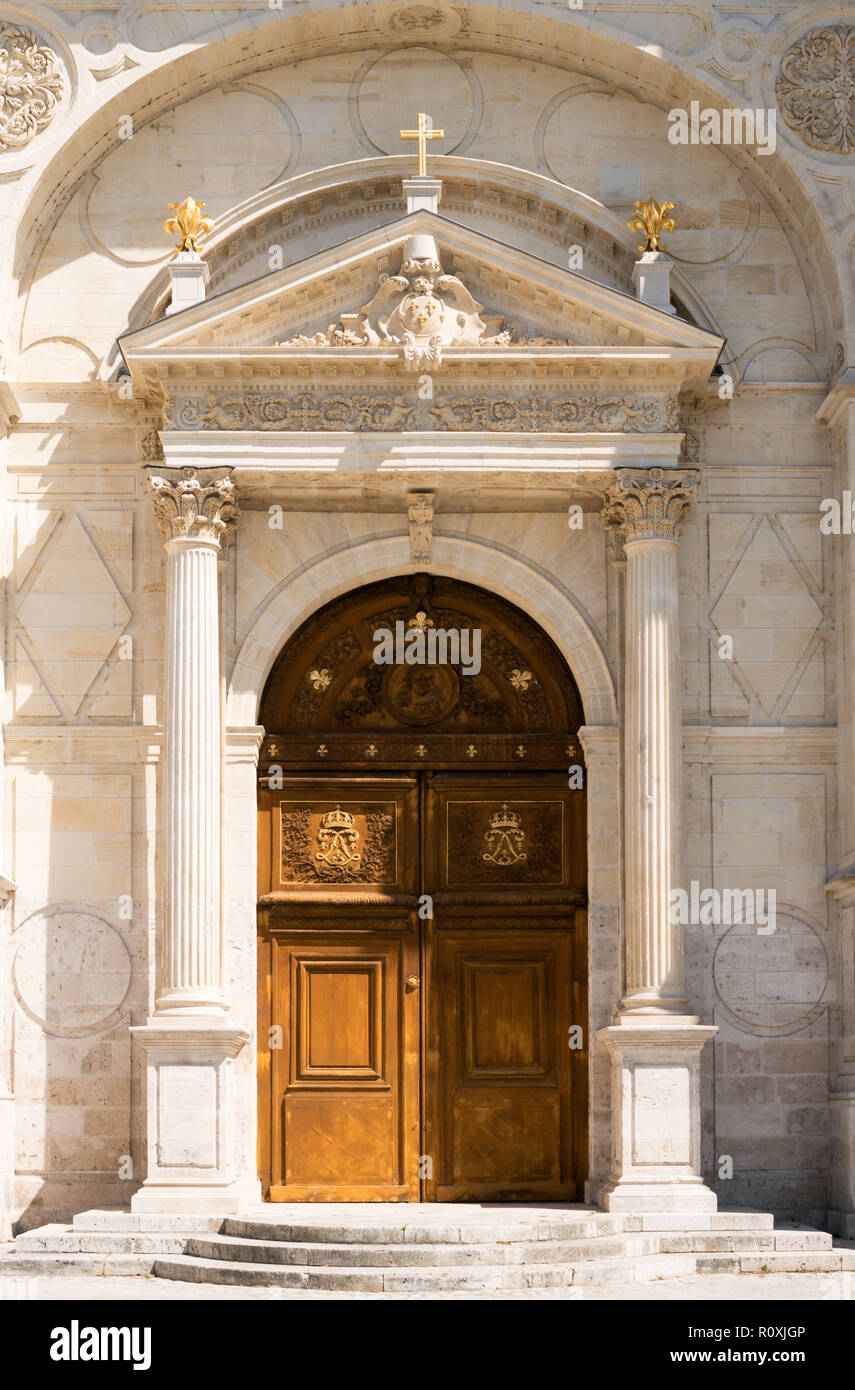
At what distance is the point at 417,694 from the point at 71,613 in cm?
287

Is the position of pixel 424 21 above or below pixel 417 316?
above

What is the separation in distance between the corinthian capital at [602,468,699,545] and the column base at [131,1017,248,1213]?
16.3 ft

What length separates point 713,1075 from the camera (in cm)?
1716

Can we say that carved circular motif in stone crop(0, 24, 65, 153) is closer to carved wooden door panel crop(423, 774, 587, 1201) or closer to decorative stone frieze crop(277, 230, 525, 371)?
decorative stone frieze crop(277, 230, 525, 371)

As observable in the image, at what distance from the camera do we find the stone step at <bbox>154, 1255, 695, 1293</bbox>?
530 inches

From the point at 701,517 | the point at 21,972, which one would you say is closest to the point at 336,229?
the point at 701,517

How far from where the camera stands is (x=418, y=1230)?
1447cm

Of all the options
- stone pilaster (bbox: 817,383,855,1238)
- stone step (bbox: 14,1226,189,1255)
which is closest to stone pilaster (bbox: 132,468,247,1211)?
stone step (bbox: 14,1226,189,1255)

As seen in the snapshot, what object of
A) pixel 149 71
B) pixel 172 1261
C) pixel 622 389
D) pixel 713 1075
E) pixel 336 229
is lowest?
pixel 172 1261

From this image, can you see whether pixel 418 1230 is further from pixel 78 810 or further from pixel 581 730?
pixel 78 810

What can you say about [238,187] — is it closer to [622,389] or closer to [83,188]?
[83,188]

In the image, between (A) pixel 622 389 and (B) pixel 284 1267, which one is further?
(A) pixel 622 389

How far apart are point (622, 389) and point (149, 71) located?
4656 mm

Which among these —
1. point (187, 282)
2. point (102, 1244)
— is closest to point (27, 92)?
point (187, 282)
